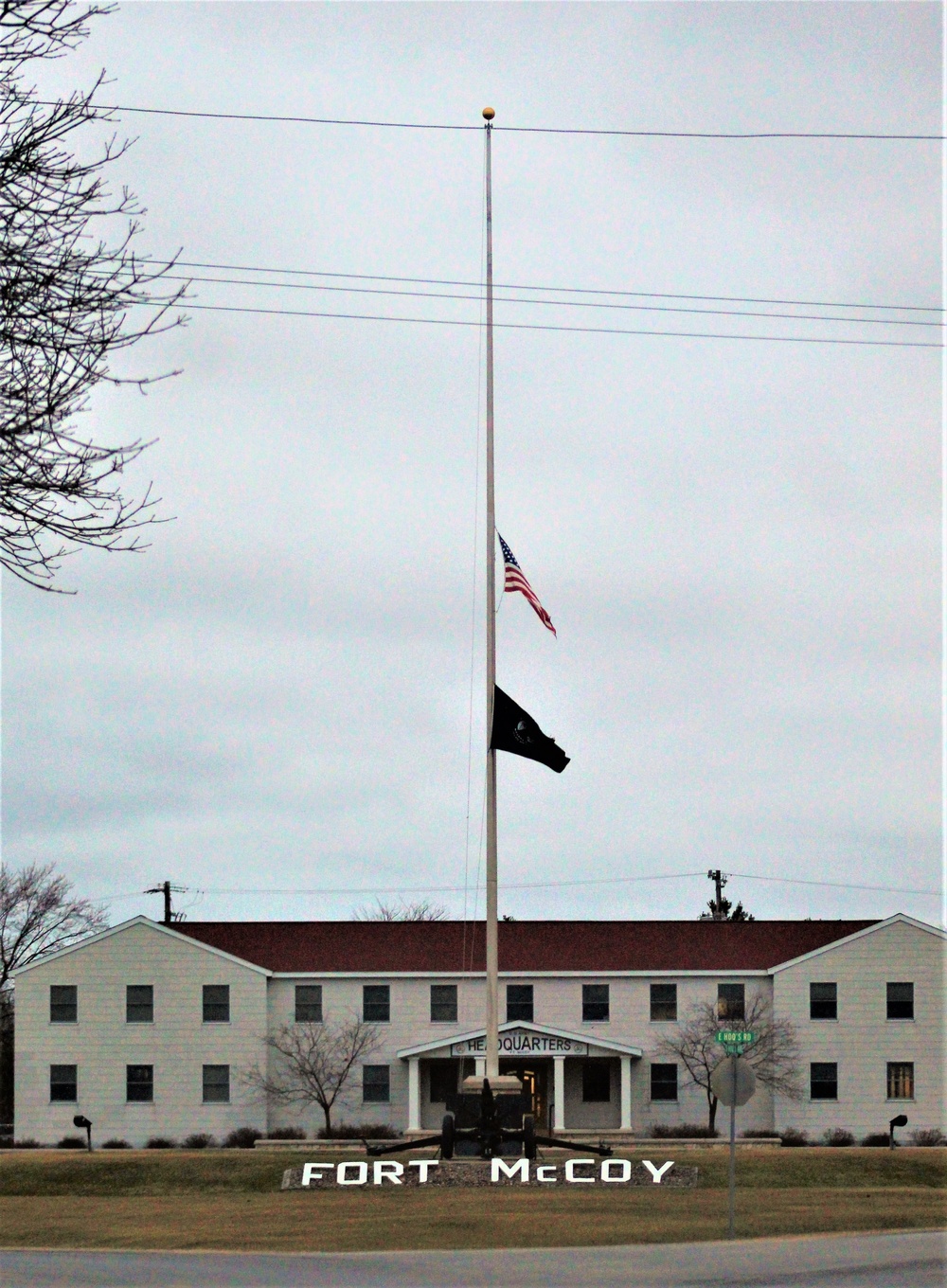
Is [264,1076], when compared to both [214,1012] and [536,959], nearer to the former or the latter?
Result: [214,1012]

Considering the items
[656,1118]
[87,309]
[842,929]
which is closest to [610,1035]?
[656,1118]

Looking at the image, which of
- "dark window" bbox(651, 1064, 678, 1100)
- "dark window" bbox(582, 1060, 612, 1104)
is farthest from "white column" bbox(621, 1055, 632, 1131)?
"dark window" bbox(582, 1060, 612, 1104)

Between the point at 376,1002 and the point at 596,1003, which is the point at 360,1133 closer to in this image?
the point at 376,1002

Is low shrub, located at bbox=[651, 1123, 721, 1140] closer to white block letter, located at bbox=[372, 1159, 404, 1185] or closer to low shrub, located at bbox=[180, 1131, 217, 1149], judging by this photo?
low shrub, located at bbox=[180, 1131, 217, 1149]

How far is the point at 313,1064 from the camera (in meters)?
53.3

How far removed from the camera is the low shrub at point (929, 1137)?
52125 mm

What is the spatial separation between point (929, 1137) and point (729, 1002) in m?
6.75

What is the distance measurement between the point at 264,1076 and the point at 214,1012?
2565 millimetres

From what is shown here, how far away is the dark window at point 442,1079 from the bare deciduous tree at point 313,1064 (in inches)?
82.8

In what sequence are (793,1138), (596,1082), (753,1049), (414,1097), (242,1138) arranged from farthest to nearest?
(596,1082) → (414,1097) → (753,1049) → (242,1138) → (793,1138)

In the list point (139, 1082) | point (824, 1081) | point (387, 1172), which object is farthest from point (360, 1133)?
point (387, 1172)

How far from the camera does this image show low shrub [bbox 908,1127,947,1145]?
52.1m

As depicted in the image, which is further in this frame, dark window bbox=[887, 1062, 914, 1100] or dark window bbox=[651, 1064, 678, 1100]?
dark window bbox=[651, 1064, 678, 1100]

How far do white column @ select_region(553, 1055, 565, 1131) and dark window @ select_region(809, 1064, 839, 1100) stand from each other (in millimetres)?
7148
